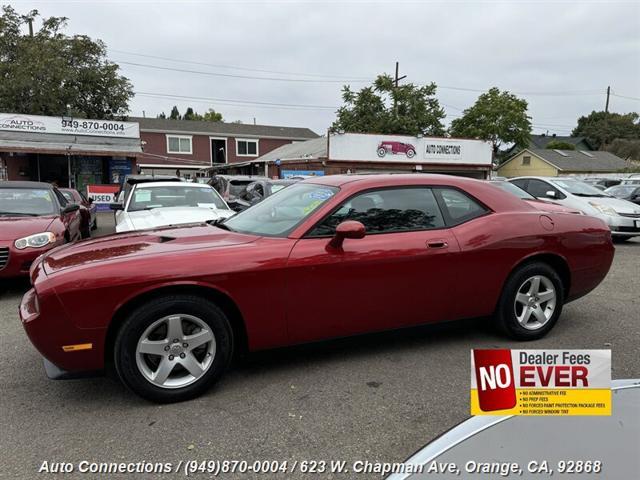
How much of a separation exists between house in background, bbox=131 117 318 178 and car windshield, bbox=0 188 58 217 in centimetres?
3389

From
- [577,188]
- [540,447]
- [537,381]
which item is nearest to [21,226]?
[537,381]

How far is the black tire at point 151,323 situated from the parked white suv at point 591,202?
9.30 metres

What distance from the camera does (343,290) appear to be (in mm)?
3344

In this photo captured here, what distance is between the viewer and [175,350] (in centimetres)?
299

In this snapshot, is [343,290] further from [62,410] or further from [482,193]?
[62,410]

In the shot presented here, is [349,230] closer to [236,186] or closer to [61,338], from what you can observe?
[61,338]

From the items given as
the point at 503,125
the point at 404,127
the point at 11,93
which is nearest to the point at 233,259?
the point at 11,93

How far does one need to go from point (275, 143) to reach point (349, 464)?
147ft

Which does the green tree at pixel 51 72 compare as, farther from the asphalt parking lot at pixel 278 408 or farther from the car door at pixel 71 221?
the asphalt parking lot at pixel 278 408

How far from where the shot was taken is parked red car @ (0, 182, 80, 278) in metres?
5.52

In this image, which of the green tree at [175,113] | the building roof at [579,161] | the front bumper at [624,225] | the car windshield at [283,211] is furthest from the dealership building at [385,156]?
the green tree at [175,113]

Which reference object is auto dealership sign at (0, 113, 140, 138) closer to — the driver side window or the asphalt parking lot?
the asphalt parking lot

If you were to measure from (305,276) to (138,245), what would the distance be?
49.6 inches

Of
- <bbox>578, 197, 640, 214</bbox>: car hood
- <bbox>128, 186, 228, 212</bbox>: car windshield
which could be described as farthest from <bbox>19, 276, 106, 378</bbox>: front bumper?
<bbox>578, 197, 640, 214</bbox>: car hood
